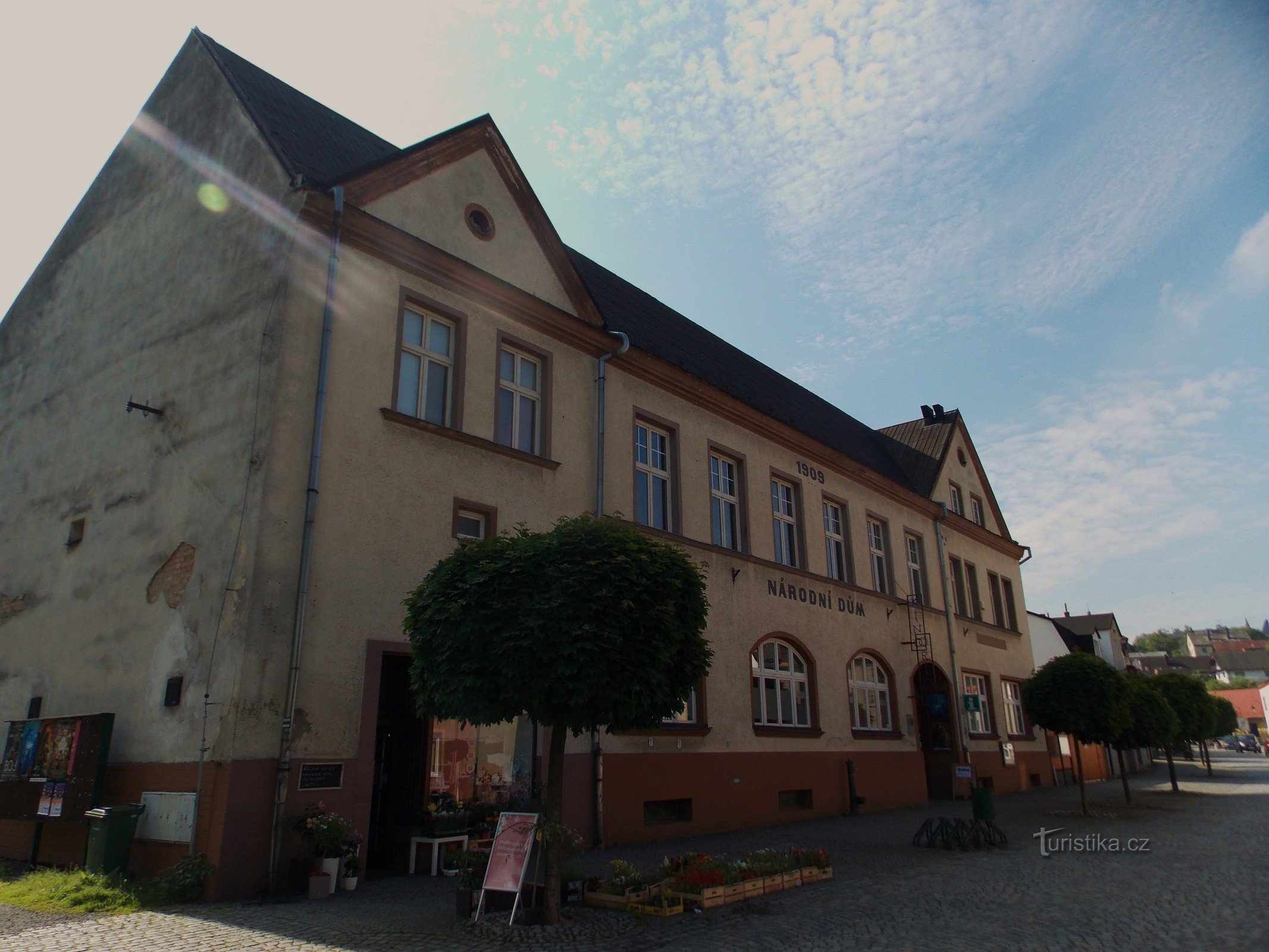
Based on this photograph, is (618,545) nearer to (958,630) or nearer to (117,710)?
(117,710)

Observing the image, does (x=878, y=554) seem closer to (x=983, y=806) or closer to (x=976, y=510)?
(x=976, y=510)

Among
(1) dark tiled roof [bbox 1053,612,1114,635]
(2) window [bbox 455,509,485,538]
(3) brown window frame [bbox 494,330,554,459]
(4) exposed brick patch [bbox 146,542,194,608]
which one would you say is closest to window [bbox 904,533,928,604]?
(3) brown window frame [bbox 494,330,554,459]

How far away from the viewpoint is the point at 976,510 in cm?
3148

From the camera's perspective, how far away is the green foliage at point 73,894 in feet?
29.7

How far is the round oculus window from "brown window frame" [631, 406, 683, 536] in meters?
4.24

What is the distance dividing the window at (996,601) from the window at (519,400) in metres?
21.4

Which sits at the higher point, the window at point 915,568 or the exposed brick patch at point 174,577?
the window at point 915,568

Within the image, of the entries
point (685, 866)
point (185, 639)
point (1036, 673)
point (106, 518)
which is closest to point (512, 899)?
point (685, 866)

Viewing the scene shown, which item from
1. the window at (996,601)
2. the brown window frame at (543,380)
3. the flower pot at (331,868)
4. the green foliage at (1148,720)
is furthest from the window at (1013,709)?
the flower pot at (331,868)

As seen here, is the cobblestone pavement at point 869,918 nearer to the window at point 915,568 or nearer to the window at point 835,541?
the window at point 835,541

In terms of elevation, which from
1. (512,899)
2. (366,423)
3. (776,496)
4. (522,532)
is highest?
(776,496)

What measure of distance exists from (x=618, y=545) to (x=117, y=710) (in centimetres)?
716

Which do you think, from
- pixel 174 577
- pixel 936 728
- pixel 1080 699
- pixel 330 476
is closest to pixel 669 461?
pixel 330 476

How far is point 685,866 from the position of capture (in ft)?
32.5
